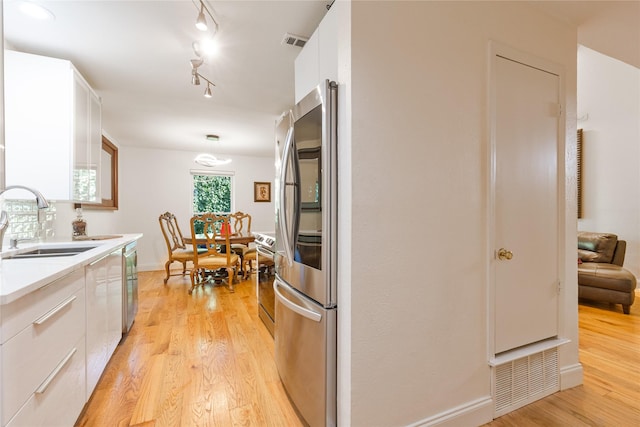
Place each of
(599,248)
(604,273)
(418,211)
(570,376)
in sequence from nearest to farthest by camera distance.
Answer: (418,211) < (570,376) < (604,273) < (599,248)

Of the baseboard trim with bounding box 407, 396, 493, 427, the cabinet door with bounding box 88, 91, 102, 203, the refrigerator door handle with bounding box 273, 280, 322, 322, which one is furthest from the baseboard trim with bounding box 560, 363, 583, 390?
the cabinet door with bounding box 88, 91, 102, 203

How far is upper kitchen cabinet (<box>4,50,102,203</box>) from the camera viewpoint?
193cm

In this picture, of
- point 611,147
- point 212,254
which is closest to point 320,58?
point 212,254

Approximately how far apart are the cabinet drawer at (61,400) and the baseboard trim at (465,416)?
5.16ft

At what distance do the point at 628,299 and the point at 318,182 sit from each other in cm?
380

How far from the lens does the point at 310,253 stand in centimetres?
143

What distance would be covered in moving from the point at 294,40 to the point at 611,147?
16.0ft

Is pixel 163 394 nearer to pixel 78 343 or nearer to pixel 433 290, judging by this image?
pixel 78 343

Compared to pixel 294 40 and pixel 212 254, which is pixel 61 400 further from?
pixel 212 254

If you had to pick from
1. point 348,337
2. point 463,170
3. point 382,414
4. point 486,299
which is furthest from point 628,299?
point 348,337

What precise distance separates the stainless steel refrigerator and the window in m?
4.63

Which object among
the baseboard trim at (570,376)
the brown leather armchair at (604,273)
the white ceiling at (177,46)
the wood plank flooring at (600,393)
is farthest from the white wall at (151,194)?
the brown leather armchair at (604,273)

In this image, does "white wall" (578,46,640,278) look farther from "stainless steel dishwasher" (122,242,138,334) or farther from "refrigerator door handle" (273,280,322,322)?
"stainless steel dishwasher" (122,242,138,334)

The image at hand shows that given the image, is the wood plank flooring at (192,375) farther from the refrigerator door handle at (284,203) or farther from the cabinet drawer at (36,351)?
the refrigerator door handle at (284,203)
